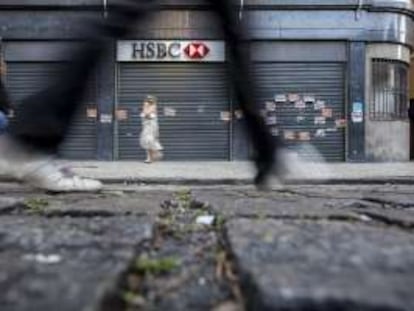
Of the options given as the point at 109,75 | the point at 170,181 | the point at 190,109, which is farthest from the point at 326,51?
the point at 170,181

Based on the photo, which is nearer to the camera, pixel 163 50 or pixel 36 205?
pixel 36 205

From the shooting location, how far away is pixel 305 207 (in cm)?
330

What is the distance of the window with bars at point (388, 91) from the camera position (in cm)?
2138

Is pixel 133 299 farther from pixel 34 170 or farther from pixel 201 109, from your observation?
pixel 201 109

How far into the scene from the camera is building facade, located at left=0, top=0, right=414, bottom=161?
67.8 feet

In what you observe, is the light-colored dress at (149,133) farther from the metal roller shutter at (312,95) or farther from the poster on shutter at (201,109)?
the metal roller shutter at (312,95)

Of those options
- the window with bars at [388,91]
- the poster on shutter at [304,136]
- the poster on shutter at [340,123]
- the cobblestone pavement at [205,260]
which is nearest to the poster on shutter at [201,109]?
the poster on shutter at [304,136]

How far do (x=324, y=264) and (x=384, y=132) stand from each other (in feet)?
65.9

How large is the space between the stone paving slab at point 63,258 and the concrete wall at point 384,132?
62.0ft

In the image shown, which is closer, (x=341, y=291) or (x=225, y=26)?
(x=341, y=291)

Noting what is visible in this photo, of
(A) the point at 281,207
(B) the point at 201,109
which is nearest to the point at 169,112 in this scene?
(B) the point at 201,109

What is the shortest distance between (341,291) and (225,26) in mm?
2274

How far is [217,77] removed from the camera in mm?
20469

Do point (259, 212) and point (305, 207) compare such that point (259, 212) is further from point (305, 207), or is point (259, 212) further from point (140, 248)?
point (140, 248)
